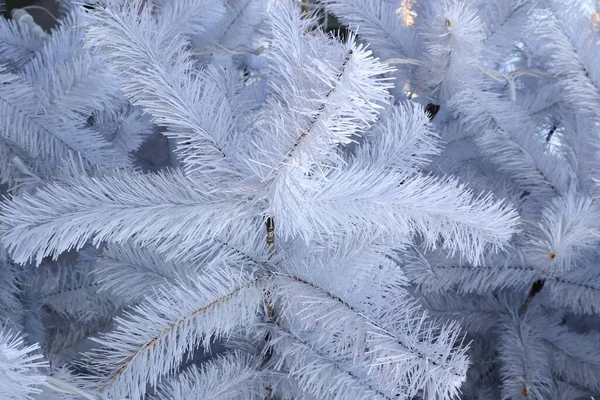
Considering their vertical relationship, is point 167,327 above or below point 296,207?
below

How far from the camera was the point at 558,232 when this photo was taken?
1.71ft

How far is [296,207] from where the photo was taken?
336 mm

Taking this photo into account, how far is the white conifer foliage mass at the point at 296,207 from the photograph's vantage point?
342mm

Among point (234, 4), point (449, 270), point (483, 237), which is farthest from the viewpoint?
point (234, 4)

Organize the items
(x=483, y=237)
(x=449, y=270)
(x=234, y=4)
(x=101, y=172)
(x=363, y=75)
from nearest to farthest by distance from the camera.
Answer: (x=363, y=75)
(x=483, y=237)
(x=101, y=172)
(x=449, y=270)
(x=234, y=4)

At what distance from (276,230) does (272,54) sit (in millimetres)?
120

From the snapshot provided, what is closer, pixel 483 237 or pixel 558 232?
pixel 483 237

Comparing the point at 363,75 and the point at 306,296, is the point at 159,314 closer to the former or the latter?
the point at 306,296

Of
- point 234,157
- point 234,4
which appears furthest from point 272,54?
point 234,4

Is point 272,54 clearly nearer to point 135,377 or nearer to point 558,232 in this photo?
point 135,377

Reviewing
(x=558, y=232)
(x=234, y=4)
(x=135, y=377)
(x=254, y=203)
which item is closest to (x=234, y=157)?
(x=254, y=203)

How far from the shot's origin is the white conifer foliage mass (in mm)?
342

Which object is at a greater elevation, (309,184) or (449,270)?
(309,184)

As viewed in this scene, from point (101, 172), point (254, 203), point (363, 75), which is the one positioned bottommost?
point (101, 172)
